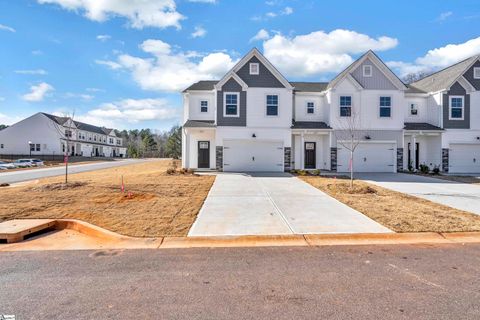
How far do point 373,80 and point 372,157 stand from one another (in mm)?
5796

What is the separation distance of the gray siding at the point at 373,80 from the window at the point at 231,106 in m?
9.15

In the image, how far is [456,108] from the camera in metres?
21.7

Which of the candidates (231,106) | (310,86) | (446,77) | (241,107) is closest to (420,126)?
(446,77)

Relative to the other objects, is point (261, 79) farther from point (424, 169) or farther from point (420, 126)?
point (424, 169)

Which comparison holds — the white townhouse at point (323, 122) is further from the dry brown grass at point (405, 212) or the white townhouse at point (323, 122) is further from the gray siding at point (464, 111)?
the dry brown grass at point (405, 212)

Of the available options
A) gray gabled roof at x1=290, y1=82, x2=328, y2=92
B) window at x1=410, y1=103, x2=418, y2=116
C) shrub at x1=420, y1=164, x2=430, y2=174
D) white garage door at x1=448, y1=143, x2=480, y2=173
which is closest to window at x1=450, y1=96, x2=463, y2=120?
white garage door at x1=448, y1=143, x2=480, y2=173

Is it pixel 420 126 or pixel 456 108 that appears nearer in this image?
pixel 456 108

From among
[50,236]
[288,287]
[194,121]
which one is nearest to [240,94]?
[194,121]

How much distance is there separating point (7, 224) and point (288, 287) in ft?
22.5

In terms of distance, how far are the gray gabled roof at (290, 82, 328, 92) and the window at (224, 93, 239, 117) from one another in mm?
5445

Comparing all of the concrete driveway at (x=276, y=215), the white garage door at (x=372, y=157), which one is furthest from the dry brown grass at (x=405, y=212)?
the white garage door at (x=372, y=157)

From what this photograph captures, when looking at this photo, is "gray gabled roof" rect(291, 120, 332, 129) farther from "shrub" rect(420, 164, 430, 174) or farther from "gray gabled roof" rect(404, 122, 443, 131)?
"shrub" rect(420, 164, 430, 174)

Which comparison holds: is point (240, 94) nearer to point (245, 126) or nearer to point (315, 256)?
point (245, 126)

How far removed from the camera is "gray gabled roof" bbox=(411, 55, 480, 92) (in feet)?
70.4
